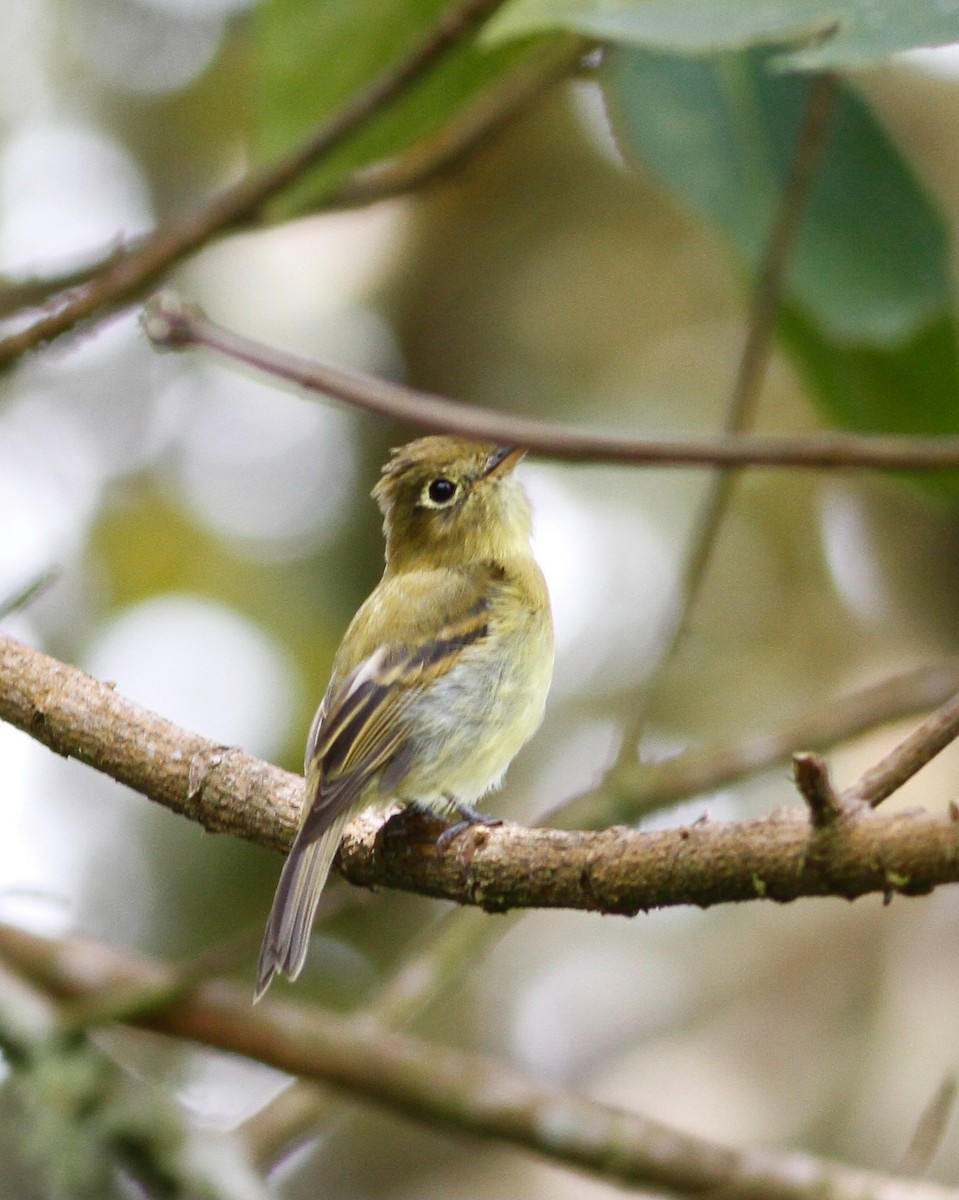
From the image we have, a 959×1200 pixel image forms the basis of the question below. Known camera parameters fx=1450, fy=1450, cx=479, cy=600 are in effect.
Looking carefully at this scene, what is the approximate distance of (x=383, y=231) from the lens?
6.09 meters

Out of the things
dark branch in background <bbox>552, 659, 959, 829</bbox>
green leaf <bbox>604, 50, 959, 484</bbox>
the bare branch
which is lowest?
the bare branch

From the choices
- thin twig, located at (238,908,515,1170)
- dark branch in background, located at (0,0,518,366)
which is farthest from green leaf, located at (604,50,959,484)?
thin twig, located at (238,908,515,1170)

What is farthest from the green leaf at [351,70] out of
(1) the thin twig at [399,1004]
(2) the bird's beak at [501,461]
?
(1) the thin twig at [399,1004]

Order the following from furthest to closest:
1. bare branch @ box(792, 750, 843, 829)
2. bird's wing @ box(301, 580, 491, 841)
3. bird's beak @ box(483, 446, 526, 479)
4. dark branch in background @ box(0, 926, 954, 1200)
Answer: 1. bird's beak @ box(483, 446, 526, 479)
2. dark branch in background @ box(0, 926, 954, 1200)
3. bird's wing @ box(301, 580, 491, 841)
4. bare branch @ box(792, 750, 843, 829)

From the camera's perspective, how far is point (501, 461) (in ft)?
11.2

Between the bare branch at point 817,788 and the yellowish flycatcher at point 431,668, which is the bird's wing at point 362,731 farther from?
the bare branch at point 817,788

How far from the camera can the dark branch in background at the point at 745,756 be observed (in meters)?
3.46

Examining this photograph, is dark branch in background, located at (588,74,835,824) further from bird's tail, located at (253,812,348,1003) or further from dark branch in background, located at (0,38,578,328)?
bird's tail, located at (253,812,348,1003)

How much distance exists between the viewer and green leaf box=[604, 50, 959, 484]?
2.87 metres

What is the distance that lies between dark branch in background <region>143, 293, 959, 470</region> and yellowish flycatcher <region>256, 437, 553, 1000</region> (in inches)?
36.1

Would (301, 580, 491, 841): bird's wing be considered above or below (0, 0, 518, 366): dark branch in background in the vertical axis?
below

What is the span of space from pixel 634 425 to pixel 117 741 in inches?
147

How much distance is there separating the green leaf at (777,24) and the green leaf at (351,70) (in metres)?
0.87

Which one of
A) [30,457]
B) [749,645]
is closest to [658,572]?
[749,645]
